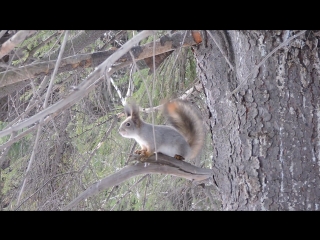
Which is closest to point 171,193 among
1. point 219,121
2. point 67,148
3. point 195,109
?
point 195,109

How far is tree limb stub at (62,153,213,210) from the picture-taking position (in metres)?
1.86

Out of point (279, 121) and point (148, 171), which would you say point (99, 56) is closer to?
point (148, 171)

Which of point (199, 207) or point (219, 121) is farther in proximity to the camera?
point (199, 207)

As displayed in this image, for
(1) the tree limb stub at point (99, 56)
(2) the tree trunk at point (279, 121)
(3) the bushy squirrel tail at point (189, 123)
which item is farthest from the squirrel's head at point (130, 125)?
(2) the tree trunk at point (279, 121)

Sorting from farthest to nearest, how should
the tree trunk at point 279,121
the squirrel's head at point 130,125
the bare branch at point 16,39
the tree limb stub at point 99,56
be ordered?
1. the squirrel's head at point 130,125
2. the tree limb stub at point 99,56
3. the tree trunk at point 279,121
4. the bare branch at point 16,39

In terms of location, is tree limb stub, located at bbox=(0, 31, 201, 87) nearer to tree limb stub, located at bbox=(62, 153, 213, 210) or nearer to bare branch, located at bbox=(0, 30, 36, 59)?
tree limb stub, located at bbox=(62, 153, 213, 210)

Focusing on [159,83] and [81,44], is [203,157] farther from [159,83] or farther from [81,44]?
[81,44]

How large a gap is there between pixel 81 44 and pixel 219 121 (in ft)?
2.82

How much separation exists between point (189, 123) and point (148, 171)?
103cm

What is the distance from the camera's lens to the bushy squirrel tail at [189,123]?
9.39ft

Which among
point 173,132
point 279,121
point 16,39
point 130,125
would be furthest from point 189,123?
point 16,39

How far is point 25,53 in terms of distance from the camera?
239 centimetres

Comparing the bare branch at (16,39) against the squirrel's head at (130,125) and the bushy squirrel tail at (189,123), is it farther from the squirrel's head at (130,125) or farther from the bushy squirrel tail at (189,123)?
the bushy squirrel tail at (189,123)

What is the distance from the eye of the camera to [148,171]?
2000 millimetres
